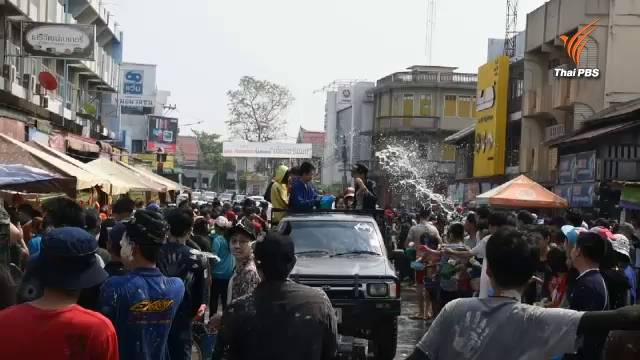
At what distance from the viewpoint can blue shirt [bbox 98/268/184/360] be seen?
18.3 ft

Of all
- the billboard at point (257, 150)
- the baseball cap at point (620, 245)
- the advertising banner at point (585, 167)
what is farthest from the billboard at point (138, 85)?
the baseball cap at point (620, 245)

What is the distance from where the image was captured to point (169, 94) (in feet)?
341

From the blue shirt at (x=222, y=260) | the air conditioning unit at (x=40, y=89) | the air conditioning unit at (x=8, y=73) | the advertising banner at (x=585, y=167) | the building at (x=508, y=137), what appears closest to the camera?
the blue shirt at (x=222, y=260)

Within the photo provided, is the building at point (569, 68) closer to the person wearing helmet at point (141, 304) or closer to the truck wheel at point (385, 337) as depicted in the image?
the truck wheel at point (385, 337)

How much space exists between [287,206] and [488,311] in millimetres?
10768

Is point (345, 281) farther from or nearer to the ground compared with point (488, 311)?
nearer to the ground

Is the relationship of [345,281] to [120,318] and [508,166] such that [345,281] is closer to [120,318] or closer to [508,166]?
[120,318]

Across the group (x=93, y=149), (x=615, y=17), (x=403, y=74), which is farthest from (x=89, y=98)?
(x=403, y=74)

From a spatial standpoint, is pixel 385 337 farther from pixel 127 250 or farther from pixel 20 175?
pixel 127 250

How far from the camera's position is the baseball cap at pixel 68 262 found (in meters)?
4.23

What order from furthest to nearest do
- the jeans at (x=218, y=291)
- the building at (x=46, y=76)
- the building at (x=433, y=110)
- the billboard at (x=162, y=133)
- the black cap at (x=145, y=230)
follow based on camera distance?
1. the billboard at (x=162, y=133)
2. the building at (x=433, y=110)
3. the building at (x=46, y=76)
4. the jeans at (x=218, y=291)
5. the black cap at (x=145, y=230)

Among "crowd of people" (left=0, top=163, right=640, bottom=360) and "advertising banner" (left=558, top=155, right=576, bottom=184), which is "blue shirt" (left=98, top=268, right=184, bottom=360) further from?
"advertising banner" (left=558, top=155, right=576, bottom=184)

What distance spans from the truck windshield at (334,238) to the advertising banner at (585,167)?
17090 mm

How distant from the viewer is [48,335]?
409 cm
